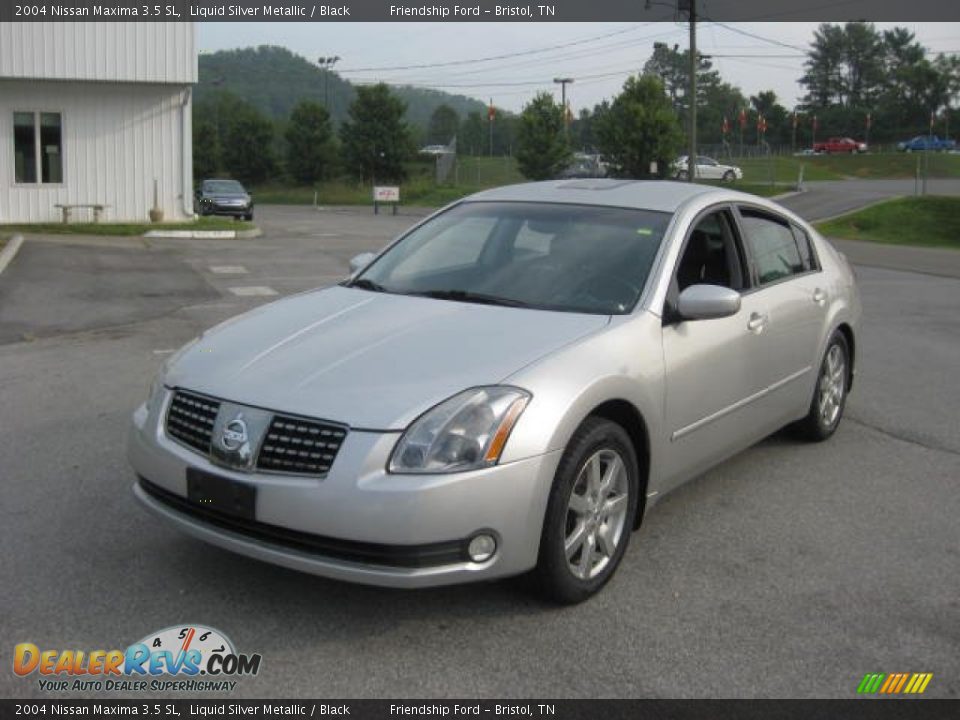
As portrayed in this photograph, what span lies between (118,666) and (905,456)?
466cm

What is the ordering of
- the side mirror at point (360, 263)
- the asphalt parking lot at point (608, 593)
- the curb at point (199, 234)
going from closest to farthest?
the asphalt parking lot at point (608, 593) → the side mirror at point (360, 263) → the curb at point (199, 234)

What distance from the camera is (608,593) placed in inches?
165

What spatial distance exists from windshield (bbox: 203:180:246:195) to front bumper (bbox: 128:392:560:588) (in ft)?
108

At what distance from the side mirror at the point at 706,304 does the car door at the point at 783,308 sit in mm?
807

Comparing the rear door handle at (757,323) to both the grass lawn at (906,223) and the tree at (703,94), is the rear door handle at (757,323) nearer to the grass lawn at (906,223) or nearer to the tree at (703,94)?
the grass lawn at (906,223)

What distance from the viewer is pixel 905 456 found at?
6289 mm

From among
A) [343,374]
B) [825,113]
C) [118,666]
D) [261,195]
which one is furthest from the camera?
[825,113]

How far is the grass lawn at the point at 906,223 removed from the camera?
1237 inches

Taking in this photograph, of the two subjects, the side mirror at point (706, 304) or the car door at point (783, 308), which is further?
the car door at point (783, 308)

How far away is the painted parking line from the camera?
13716mm

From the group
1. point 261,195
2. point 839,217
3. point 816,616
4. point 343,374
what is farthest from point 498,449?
point 261,195

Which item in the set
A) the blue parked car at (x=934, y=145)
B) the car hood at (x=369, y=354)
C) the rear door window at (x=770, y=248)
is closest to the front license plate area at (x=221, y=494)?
the car hood at (x=369, y=354)

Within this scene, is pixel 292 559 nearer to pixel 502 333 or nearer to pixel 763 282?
pixel 502 333
